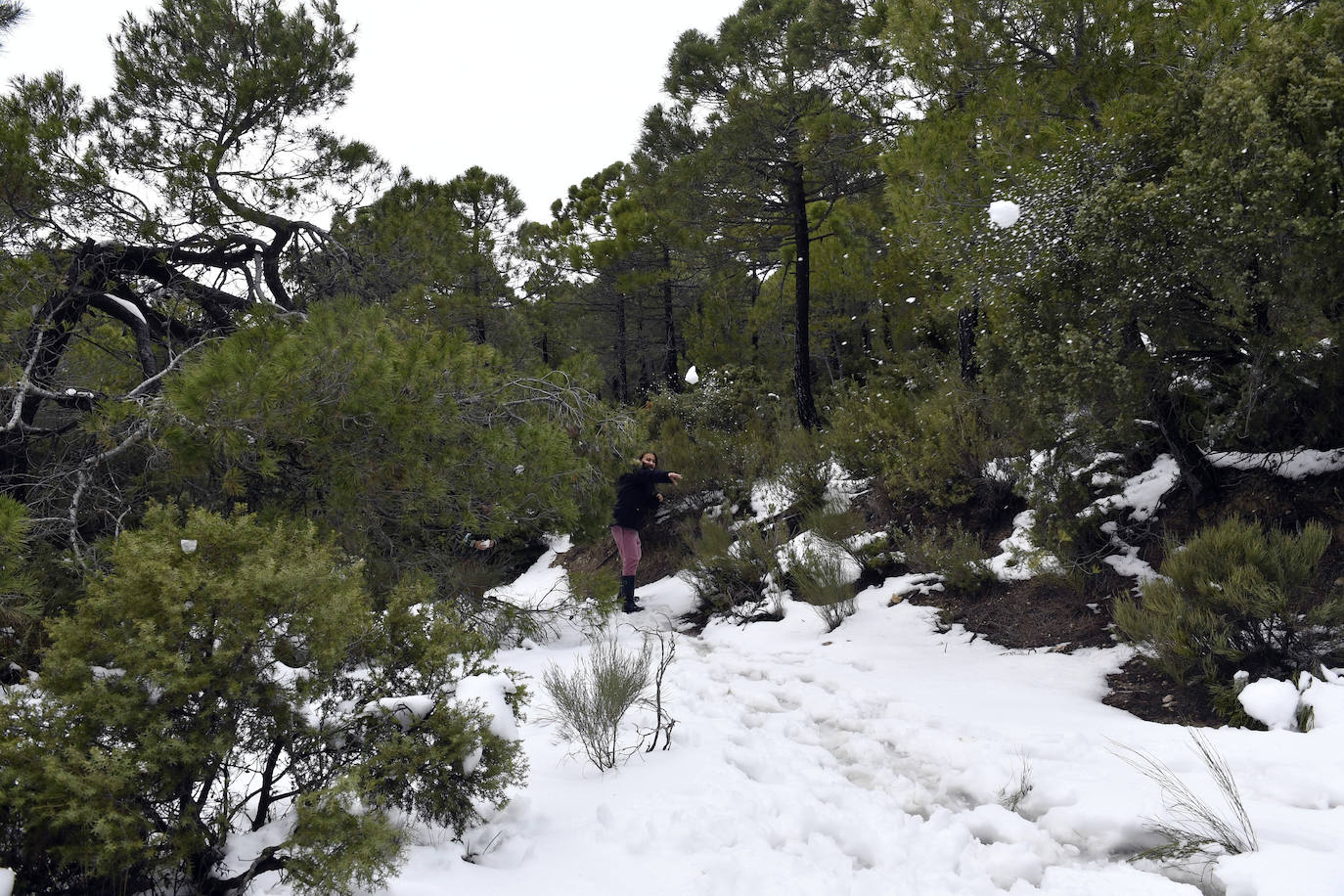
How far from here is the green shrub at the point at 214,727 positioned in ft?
5.80

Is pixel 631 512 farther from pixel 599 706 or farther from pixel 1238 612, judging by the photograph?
pixel 1238 612

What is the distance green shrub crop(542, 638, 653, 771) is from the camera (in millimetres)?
3219

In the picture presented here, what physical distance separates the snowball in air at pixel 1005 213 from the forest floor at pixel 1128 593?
225 cm

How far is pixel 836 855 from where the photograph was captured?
98.5 inches

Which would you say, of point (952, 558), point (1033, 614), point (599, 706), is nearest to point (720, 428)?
point (952, 558)

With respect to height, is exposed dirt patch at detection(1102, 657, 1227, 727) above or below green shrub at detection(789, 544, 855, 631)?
below

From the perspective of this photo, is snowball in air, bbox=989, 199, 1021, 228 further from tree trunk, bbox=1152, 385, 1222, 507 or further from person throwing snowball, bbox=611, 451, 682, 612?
person throwing snowball, bbox=611, 451, 682, 612

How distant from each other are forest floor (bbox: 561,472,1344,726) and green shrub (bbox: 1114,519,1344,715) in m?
0.14

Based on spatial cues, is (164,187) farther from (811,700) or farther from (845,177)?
(845,177)

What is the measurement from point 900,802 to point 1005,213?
3.84 metres

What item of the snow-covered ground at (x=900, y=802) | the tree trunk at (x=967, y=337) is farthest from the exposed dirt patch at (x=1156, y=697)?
the tree trunk at (x=967, y=337)

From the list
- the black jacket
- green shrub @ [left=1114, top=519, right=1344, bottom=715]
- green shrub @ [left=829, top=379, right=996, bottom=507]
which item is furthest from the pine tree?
green shrub @ [left=1114, top=519, right=1344, bottom=715]

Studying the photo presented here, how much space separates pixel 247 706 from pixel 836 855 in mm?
1966

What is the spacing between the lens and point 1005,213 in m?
4.87
